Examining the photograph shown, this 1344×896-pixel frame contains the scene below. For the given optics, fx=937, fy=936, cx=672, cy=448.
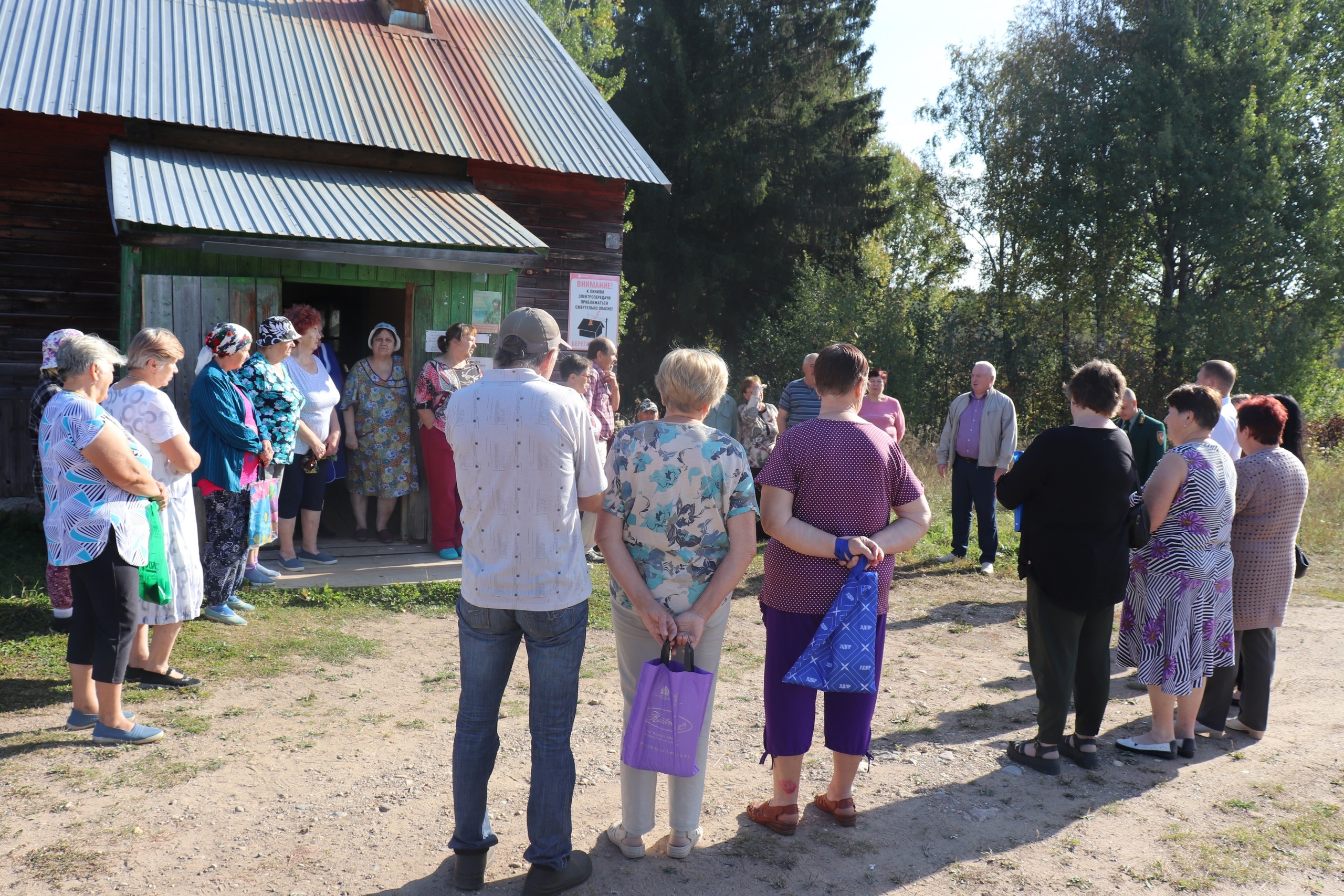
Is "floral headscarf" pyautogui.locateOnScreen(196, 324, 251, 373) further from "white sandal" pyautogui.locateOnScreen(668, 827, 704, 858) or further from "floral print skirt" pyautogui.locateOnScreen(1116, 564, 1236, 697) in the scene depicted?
"floral print skirt" pyautogui.locateOnScreen(1116, 564, 1236, 697)

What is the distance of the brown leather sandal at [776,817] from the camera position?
3527 millimetres

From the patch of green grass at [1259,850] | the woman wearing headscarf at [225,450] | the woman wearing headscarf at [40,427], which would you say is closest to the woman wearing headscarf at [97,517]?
the woman wearing headscarf at [40,427]

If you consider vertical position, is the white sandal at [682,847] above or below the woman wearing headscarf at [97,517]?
below

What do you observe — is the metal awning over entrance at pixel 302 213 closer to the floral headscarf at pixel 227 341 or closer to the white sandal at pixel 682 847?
the floral headscarf at pixel 227 341

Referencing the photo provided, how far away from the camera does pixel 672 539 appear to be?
10.2 ft

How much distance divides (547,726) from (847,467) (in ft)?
4.48

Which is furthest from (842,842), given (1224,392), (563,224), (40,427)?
(563,224)

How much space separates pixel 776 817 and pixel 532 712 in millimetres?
1140

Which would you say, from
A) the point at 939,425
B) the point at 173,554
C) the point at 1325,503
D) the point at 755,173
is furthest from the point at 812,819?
the point at 755,173

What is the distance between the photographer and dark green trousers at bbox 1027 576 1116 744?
408 centimetres

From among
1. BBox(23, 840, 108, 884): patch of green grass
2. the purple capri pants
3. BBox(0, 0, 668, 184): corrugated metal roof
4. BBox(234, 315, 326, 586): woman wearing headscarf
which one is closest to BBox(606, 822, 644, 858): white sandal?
the purple capri pants

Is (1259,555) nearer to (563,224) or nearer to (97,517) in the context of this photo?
(97,517)

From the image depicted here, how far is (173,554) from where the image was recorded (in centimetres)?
438

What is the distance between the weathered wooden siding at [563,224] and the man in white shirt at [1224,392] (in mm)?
5914
